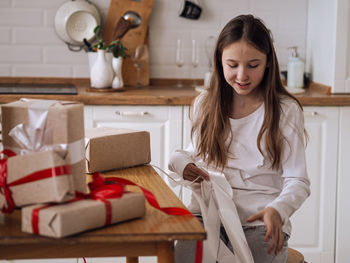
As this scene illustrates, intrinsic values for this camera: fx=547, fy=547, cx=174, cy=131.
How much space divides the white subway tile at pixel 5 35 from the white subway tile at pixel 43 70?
151 millimetres

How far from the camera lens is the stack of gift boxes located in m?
0.96

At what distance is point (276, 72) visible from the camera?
1.73m

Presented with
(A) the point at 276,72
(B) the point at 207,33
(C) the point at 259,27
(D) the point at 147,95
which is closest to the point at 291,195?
(A) the point at 276,72

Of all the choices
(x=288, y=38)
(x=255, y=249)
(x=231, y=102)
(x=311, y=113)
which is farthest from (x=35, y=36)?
(x=255, y=249)

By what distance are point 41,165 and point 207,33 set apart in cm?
242

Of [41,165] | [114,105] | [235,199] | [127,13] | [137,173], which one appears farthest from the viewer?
[127,13]

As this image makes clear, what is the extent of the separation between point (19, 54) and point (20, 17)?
0.21 meters

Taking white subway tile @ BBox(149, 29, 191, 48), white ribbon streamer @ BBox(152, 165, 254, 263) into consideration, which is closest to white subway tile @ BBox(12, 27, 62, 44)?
white subway tile @ BBox(149, 29, 191, 48)

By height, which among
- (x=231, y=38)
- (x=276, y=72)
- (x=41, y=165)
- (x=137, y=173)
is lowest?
(x=137, y=173)

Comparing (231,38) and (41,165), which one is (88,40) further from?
(41,165)

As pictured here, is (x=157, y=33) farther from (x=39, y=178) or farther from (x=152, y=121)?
(x=39, y=178)

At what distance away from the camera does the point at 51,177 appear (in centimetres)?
98

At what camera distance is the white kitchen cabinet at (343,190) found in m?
2.77

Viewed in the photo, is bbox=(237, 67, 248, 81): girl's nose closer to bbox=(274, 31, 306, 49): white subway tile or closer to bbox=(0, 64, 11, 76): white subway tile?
bbox=(274, 31, 306, 49): white subway tile
